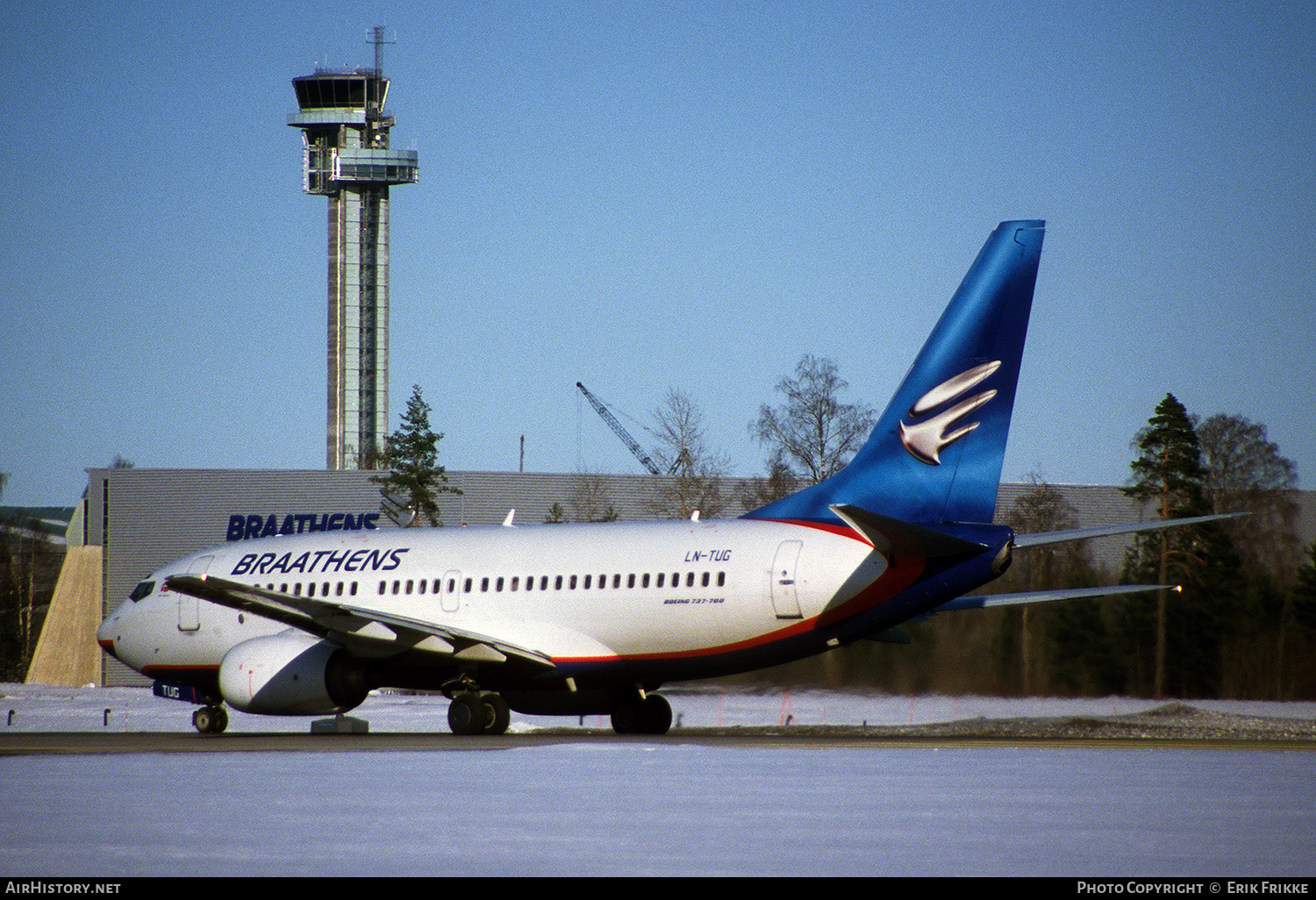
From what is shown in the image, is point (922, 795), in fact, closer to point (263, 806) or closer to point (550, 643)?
point (263, 806)

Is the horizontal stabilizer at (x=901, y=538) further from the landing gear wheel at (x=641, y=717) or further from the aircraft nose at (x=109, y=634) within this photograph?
the aircraft nose at (x=109, y=634)

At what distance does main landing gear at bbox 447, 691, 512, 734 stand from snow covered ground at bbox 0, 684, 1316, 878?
16.0 ft

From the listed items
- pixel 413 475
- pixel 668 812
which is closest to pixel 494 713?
pixel 668 812

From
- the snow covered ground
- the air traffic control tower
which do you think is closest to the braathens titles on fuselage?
the snow covered ground

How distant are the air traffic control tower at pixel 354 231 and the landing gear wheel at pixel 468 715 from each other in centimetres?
9148

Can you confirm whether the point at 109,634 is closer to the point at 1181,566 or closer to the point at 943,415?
the point at 943,415

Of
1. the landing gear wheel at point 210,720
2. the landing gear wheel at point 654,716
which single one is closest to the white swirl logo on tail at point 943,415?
the landing gear wheel at point 654,716

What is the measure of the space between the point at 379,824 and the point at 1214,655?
25.0m

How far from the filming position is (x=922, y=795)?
12.6 metres

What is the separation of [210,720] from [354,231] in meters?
99.4

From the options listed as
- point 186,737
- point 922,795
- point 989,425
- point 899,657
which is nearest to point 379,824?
point 922,795

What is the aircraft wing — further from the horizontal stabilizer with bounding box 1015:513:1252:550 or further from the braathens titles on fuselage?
the horizontal stabilizer with bounding box 1015:513:1252:550

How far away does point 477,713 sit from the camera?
23.8 m

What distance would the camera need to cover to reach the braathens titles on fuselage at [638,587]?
20.7m
